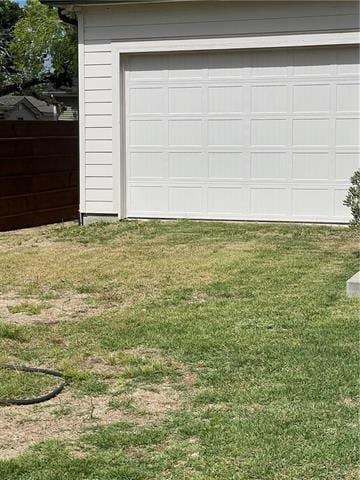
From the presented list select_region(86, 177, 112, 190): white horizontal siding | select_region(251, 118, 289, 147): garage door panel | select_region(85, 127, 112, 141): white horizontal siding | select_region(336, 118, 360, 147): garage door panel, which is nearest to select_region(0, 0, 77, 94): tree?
select_region(85, 127, 112, 141): white horizontal siding

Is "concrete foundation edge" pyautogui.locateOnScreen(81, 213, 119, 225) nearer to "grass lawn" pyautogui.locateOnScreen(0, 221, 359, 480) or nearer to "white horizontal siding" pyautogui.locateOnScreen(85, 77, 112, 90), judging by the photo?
"white horizontal siding" pyautogui.locateOnScreen(85, 77, 112, 90)

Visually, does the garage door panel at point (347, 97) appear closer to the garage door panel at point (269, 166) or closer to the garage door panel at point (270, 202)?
the garage door panel at point (269, 166)

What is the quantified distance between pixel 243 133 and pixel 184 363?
6890 mm

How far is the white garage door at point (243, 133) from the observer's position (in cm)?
1094

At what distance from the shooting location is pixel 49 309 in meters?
6.54

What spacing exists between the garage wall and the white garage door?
0.29 metres

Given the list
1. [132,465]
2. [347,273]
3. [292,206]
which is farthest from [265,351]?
[292,206]

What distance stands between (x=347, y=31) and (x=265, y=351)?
21.9ft

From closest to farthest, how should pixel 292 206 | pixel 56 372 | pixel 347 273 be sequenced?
pixel 56 372
pixel 347 273
pixel 292 206

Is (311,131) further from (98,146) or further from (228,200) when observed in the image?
(98,146)

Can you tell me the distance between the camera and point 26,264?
8711 mm

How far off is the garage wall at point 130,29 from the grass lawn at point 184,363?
322cm

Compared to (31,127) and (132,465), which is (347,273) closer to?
(132,465)

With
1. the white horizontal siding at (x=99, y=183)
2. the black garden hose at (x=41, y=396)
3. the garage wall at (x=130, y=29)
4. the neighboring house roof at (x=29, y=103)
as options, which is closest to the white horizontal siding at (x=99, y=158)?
the garage wall at (x=130, y=29)
